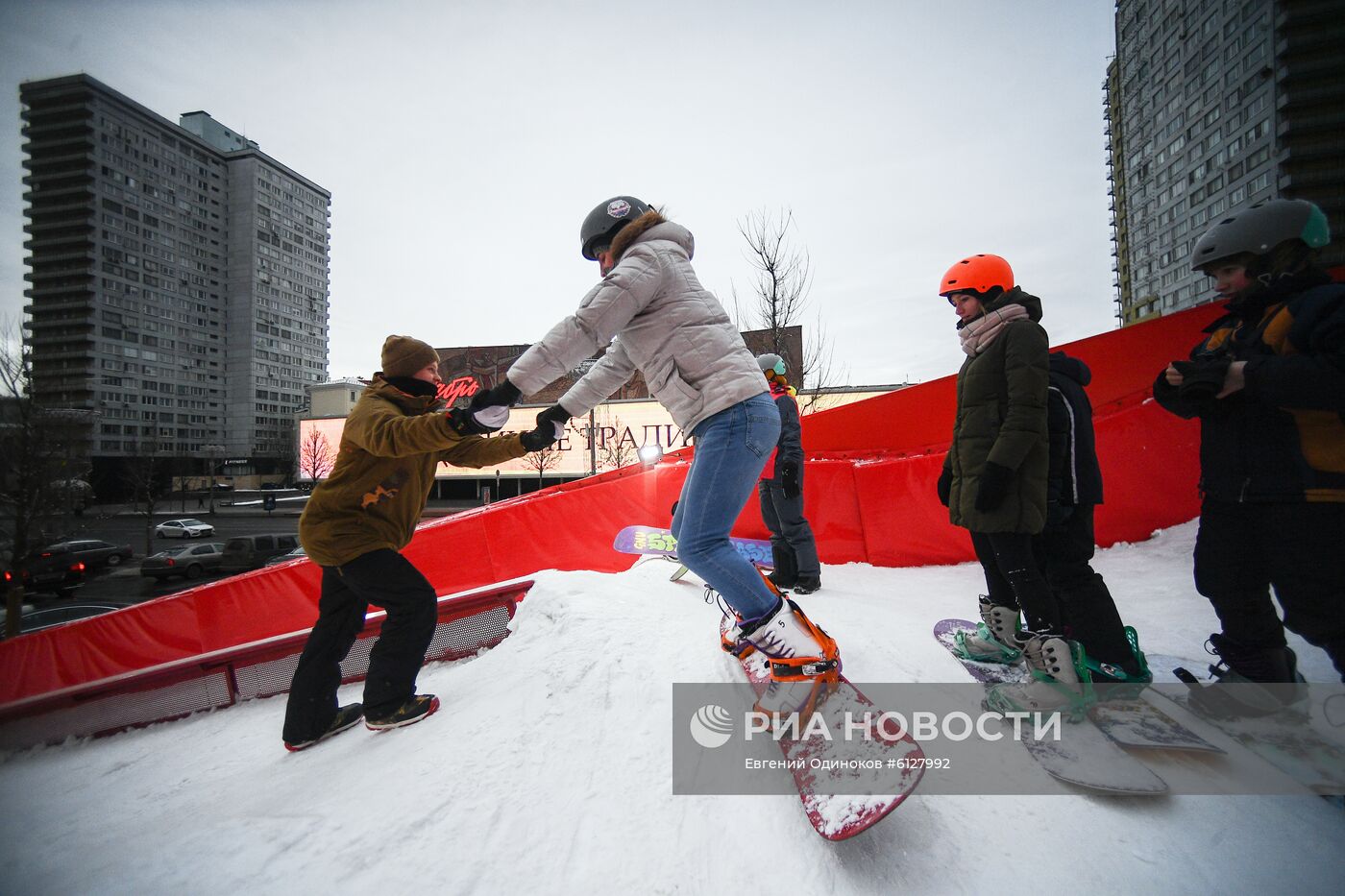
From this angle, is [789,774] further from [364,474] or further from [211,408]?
[211,408]

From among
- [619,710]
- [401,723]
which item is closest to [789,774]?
[619,710]

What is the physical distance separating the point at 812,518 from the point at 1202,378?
3.40 metres

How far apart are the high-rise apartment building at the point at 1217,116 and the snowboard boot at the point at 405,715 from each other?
5.31 metres

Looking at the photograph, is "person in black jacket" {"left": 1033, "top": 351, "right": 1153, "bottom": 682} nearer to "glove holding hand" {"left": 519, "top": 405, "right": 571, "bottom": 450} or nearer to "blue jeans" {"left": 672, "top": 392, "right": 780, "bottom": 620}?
"blue jeans" {"left": 672, "top": 392, "right": 780, "bottom": 620}

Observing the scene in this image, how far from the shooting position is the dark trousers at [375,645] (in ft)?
8.05

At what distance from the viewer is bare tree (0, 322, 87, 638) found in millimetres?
10758

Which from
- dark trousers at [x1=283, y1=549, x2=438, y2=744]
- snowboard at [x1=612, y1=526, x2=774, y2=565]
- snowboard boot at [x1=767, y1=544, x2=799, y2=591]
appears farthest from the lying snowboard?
dark trousers at [x1=283, y1=549, x2=438, y2=744]

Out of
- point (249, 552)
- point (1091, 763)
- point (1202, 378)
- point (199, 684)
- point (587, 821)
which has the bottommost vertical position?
point (249, 552)

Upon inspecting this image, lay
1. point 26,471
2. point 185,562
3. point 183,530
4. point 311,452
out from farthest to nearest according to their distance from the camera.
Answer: point 311,452
point 183,530
point 185,562
point 26,471

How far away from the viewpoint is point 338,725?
267 centimetres

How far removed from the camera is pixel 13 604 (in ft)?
36.4

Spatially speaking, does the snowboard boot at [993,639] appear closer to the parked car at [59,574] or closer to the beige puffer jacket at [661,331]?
the beige puffer jacket at [661,331]

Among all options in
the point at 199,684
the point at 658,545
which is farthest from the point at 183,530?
the point at 658,545

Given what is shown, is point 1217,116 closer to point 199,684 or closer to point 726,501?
point 726,501
